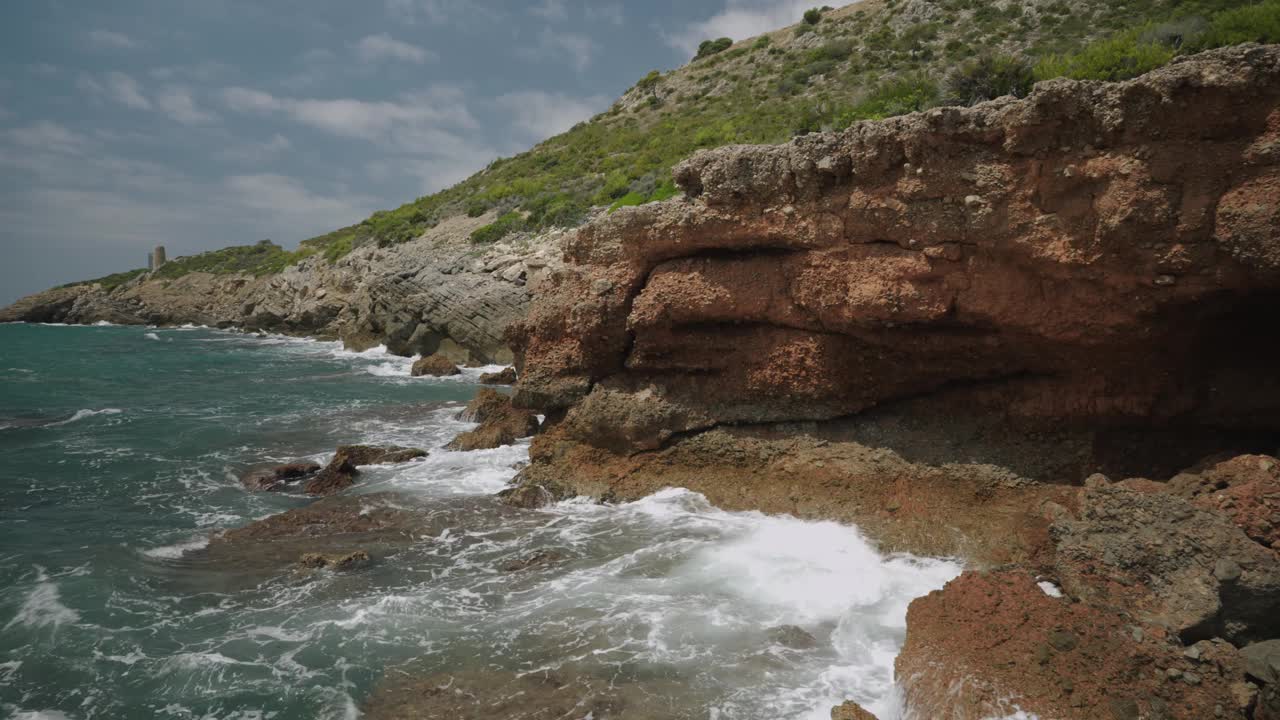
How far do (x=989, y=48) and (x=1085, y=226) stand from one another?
3165 cm

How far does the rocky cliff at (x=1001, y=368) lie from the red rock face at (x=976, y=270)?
32mm

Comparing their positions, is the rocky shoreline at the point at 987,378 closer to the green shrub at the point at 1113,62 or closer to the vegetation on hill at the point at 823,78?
the green shrub at the point at 1113,62

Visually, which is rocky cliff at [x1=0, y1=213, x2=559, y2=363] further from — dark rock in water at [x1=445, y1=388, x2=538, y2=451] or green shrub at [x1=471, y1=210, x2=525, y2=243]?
dark rock in water at [x1=445, y1=388, x2=538, y2=451]

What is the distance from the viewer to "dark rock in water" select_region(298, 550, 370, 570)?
9.31m

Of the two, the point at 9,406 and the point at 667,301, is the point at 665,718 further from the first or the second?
the point at 9,406

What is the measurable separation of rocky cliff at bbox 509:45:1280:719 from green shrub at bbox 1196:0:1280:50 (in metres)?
13.6

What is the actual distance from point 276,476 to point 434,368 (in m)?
14.8

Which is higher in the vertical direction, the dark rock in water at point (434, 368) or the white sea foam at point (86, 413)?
the dark rock in water at point (434, 368)

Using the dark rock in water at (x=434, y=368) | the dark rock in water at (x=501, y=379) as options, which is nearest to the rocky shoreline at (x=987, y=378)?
the dark rock in water at (x=501, y=379)

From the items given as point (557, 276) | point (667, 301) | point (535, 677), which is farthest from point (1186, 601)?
point (557, 276)

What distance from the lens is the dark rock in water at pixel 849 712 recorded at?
5.32 meters

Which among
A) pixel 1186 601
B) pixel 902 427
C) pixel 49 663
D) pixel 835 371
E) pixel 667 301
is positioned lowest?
pixel 49 663

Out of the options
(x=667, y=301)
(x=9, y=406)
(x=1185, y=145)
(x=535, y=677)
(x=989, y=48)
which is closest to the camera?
(x=535, y=677)

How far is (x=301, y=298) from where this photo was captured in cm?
5338
